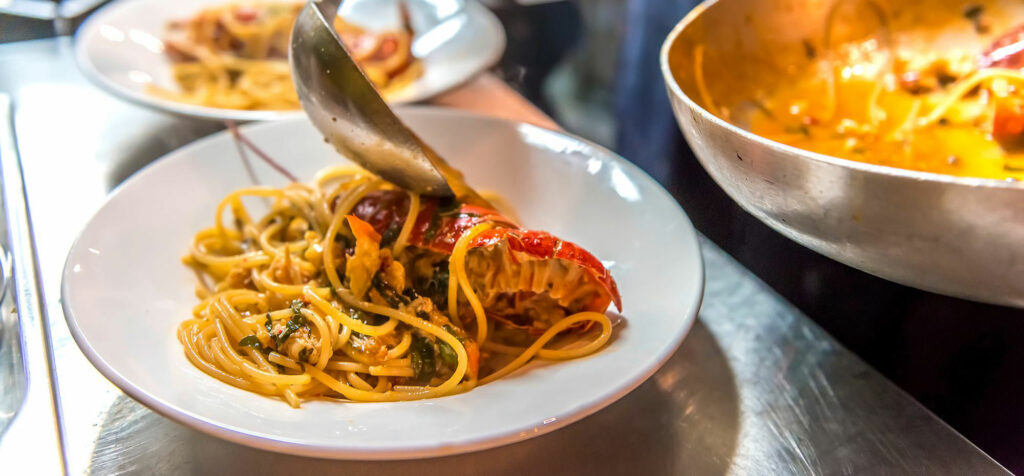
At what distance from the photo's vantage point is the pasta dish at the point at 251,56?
2111 millimetres

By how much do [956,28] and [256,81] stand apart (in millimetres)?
1776

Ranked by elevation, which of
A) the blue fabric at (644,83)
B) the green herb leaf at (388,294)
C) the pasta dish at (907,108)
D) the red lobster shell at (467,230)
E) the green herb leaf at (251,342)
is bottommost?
the blue fabric at (644,83)

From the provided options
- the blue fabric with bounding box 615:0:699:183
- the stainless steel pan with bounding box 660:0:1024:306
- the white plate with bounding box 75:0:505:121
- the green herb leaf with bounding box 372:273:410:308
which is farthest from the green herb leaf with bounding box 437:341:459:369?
the blue fabric with bounding box 615:0:699:183

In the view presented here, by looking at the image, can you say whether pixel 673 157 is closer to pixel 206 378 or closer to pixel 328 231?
pixel 328 231

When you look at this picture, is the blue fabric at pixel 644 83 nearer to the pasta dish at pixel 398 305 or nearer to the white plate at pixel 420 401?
the white plate at pixel 420 401

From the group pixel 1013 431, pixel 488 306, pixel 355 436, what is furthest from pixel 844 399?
pixel 355 436

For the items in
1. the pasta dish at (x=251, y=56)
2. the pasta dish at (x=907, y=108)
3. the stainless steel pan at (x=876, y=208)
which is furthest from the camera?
the pasta dish at (x=251, y=56)

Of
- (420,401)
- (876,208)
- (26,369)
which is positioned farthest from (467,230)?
(26,369)

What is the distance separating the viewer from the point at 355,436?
2.91 feet

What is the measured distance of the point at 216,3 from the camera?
2.57 meters

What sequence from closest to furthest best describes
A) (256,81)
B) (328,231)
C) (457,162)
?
(328,231), (457,162), (256,81)

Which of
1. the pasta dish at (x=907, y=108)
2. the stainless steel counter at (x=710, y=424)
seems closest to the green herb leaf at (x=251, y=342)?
the stainless steel counter at (x=710, y=424)

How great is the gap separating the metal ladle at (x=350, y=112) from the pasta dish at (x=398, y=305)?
5 cm

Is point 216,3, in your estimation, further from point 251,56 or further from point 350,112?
point 350,112
